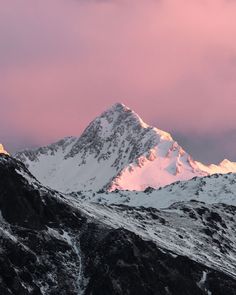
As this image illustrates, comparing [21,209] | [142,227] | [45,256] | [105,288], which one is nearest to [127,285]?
[105,288]

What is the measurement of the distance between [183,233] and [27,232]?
6317 cm

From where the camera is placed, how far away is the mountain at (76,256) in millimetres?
129625

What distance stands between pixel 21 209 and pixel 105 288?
24546 millimetres

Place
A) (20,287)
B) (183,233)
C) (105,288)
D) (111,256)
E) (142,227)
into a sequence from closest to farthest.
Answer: (20,287) < (105,288) < (111,256) < (142,227) < (183,233)

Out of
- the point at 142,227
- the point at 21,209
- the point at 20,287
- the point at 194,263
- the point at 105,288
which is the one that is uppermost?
the point at 142,227

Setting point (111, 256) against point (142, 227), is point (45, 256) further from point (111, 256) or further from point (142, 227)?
point (142, 227)

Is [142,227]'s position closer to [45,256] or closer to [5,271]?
[45,256]

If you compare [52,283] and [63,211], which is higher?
[63,211]

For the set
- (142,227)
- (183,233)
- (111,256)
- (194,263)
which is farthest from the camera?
(183,233)

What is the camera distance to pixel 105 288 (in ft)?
427

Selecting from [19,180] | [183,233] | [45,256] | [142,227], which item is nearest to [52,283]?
[45,256]

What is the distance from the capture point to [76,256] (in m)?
141

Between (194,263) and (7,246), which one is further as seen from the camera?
(194,263)

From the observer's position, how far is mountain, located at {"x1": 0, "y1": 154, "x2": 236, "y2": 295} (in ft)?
425
